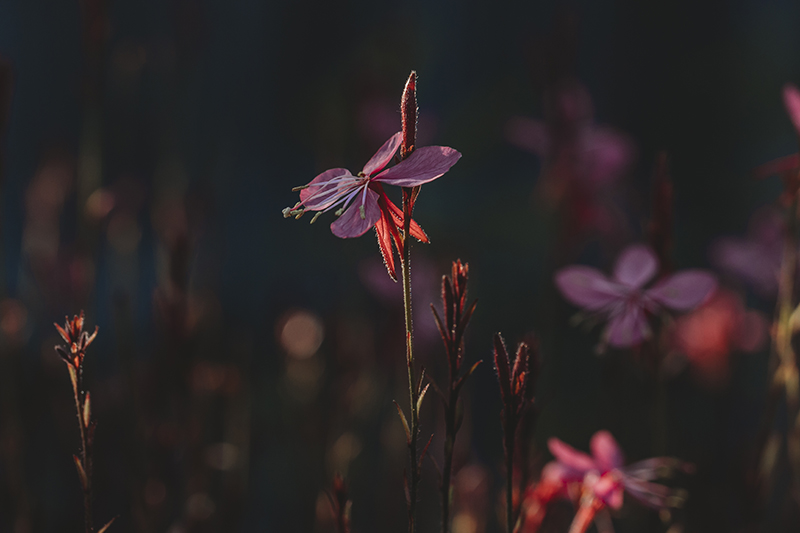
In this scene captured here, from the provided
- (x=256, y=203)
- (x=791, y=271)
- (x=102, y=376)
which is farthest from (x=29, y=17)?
(x=791, y=271)

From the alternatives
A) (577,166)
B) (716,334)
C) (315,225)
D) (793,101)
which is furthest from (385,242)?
(315,225)

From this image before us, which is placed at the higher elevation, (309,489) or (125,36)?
(125,36)

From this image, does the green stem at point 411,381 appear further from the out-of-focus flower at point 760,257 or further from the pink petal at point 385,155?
the out-of-focus flower at point 760,257

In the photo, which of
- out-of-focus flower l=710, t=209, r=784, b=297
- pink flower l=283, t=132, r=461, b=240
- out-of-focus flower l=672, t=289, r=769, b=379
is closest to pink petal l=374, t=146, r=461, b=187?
pink flower l=283, t=132, r=461, b=240

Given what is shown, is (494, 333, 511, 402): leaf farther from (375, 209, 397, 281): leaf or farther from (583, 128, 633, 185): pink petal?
(583, 128, 633, 185): pink petal

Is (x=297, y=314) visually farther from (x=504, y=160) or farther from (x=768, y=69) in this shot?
(x=768, y=69)

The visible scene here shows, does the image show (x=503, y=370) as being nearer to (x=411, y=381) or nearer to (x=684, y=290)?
(x=411, y=381)
